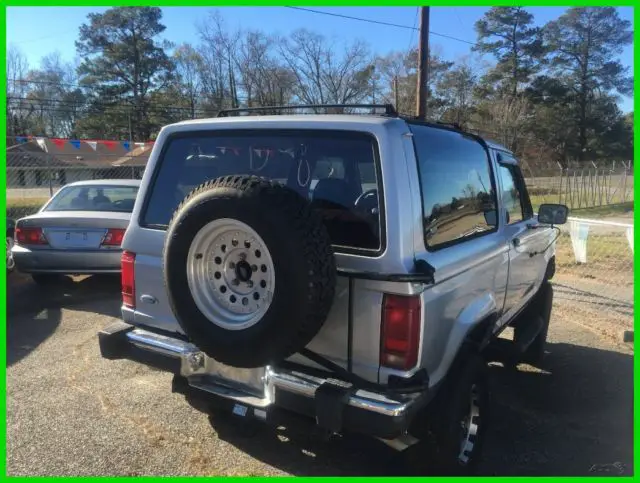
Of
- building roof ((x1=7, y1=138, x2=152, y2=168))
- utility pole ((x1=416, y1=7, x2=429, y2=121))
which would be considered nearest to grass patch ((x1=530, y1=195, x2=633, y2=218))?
utility pole ((x1=416, y1=7, x2=429, y2=121))

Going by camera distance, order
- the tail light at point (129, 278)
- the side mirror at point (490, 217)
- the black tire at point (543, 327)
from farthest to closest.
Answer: the black tire at point (543, 327), the side mirror at point (490, 217), the tail light at point (129, 278)

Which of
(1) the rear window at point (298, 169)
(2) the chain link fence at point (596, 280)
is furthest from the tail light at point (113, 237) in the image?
(2) the chain link fence at point (596, 280)

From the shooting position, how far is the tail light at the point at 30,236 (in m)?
6.25

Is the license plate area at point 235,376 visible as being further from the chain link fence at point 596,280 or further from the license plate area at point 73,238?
the chain link fence at point 596,280

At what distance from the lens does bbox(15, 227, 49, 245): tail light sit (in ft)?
20.5

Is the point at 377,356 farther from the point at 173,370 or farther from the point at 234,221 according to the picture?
the point at 173,370

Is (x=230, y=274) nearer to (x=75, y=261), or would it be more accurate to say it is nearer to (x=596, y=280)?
(x=75, y=261)

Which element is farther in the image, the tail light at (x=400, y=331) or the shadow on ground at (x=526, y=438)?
the shadow on ground at (x=526, y=438)

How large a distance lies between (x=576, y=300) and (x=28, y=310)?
6.84m

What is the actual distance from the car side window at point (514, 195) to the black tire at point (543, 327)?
0.78 m

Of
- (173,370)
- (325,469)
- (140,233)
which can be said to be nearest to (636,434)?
(325,469)

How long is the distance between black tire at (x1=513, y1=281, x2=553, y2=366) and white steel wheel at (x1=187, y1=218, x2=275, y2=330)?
2.79 meters

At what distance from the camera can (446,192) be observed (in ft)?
9.15

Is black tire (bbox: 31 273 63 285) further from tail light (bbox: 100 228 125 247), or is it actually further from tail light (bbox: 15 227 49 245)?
tail light (bbox: 100 228 125 247)
